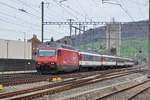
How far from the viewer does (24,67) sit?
34938 mm

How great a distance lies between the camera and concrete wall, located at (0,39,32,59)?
39416mm

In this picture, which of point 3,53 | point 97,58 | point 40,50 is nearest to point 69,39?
point 97,58

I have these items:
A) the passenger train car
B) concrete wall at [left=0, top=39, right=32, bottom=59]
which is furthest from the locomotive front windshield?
concrete wall at [left=0, top=39, right=32, bottom=59]

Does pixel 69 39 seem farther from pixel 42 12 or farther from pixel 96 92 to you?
pixel 96 92

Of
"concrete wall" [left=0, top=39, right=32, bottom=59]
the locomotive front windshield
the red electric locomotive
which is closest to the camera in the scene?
the red electric locomotive

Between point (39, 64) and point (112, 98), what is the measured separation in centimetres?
1330

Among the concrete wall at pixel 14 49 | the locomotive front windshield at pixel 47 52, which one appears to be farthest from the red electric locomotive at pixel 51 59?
the concrete wall at pixel 14 49

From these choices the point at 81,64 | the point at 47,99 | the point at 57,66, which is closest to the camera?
the point at 47,99

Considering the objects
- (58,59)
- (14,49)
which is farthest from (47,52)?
(14,49)

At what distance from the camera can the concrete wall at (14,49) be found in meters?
39.4

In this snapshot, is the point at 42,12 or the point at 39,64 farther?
the point at 42,12

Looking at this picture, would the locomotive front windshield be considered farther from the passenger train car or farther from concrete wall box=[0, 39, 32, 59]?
concrete wall box=[0, 39, 32, 59]

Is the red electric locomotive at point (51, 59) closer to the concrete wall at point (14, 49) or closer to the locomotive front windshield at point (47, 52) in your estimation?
the locomotive front windshield at point (47, 52)

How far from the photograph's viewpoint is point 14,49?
42031mm
